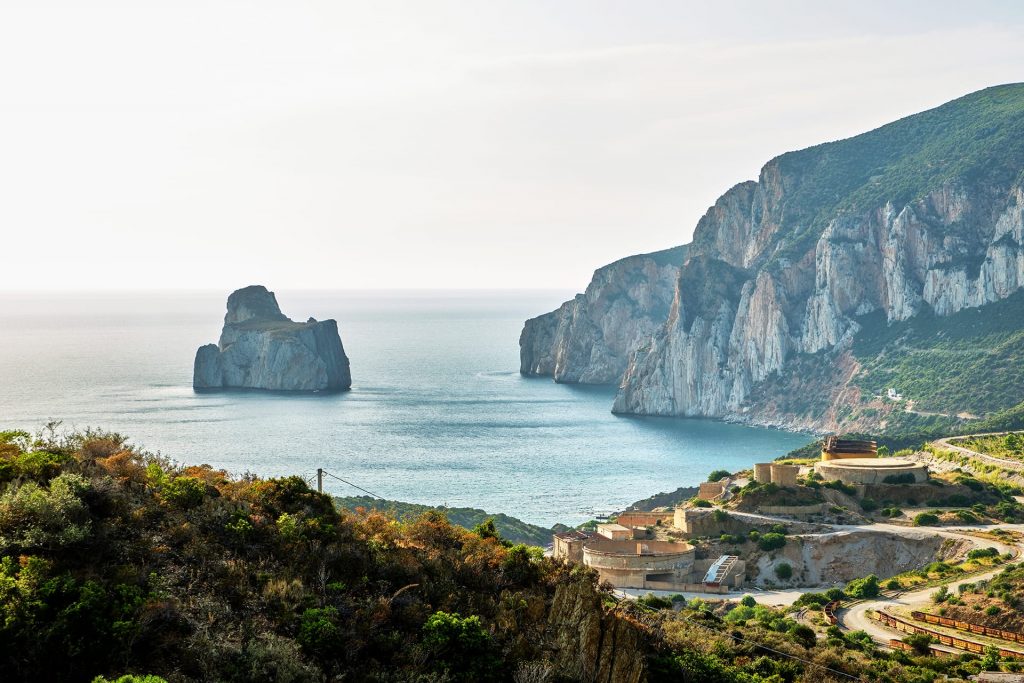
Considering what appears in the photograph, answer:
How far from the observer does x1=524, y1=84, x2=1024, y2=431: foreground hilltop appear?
163m

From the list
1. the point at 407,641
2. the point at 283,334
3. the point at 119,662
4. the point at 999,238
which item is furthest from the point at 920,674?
the point at 283,334

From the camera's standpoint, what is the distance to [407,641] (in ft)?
77.2

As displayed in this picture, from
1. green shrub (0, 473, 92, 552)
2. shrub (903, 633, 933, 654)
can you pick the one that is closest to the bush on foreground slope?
green shrub (0, 473, 92, 552)

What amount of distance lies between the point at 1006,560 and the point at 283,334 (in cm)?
15408

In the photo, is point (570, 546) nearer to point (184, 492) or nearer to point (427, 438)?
point (184, 492)

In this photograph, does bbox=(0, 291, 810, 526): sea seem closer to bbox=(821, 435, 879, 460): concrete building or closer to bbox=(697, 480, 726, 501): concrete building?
bbox=(697, 480, 726, 501): concrete building

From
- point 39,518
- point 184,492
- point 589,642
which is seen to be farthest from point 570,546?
point 39,518

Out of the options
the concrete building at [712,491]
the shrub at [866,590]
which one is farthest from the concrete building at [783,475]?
the shrub at [866,590]

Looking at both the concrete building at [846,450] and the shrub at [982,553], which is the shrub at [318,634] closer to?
the shrub at [982,553]

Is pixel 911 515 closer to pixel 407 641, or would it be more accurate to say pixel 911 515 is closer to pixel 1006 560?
pixel 1006 560

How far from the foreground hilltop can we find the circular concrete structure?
82.1 m

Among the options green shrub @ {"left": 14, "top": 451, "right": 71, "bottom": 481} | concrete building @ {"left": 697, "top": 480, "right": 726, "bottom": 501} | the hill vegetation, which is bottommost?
the hill vegetation

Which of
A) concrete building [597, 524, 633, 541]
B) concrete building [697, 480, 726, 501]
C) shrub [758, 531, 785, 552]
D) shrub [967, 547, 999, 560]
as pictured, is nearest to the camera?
shrub [967, 547, 999, 560]

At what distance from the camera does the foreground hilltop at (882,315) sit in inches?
6412
